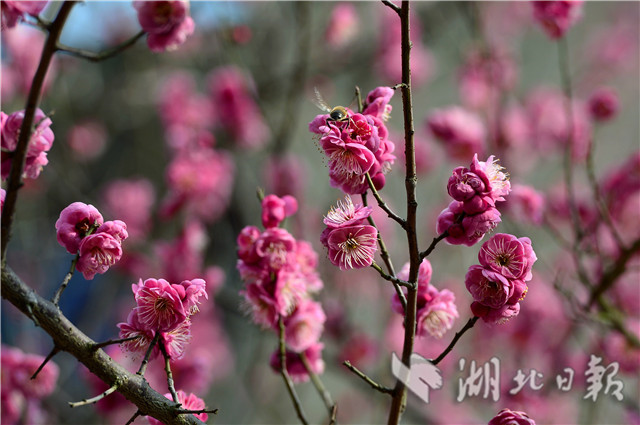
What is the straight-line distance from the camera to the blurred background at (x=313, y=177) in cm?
206

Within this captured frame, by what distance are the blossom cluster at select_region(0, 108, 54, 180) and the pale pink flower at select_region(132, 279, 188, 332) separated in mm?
309

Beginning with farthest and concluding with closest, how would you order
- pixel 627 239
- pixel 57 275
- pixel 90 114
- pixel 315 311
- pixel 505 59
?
pixel 90 114 → pixel 57 275 → pixel 505 59 → pixel 627 239 → pixel 315 311

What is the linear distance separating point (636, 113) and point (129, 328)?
3.52 metres

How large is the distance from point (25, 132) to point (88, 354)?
344mm

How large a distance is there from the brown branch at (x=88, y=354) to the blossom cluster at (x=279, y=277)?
26 cm

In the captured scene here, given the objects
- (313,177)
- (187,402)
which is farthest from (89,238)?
(313,177)

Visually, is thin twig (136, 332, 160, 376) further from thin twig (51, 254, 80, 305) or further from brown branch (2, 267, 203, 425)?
thin twig (51, 254, 80, 305)

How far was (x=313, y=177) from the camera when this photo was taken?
12.0ft

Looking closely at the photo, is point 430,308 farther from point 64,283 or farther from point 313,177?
point 313,177

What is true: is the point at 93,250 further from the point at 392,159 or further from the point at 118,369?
the point at 392,159

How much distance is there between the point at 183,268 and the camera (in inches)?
75.2

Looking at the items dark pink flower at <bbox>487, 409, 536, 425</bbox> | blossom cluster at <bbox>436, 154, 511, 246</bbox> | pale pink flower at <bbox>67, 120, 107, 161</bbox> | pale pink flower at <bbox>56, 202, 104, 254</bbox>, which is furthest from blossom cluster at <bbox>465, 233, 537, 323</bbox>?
pale pink flower at <bbox>67, 120, 107, 161</bbox>

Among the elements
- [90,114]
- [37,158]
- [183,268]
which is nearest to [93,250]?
[37,158]

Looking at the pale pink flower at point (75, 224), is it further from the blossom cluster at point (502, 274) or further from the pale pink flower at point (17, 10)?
the blossom cluster at point (502, 274)
